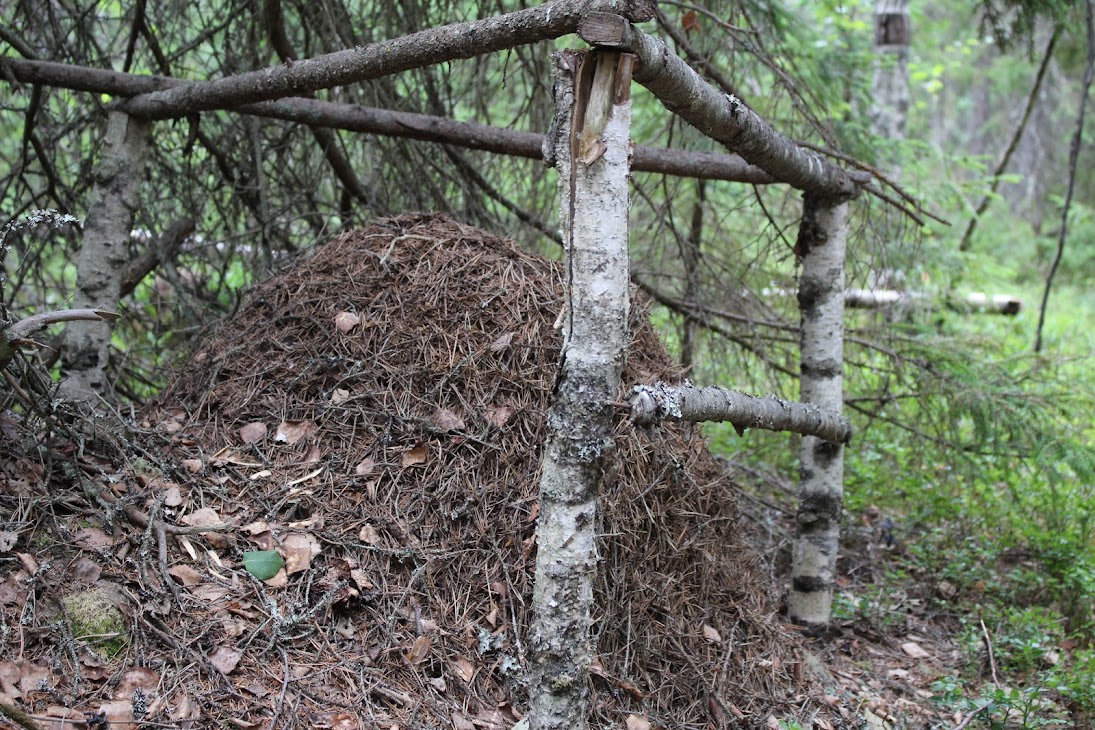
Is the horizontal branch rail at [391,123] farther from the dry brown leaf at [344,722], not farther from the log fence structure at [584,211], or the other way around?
the dry brown leaf at [344,722]

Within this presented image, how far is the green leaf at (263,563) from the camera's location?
2.98m

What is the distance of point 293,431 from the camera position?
3568mm

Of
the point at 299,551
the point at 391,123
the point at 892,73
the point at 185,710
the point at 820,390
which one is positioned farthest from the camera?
the point at 892,73

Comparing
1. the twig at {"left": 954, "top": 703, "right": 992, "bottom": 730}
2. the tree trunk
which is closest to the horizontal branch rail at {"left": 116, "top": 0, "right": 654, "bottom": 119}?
the twig at {"left": 954, "top": 703, "right": 992, "bottom": 730}

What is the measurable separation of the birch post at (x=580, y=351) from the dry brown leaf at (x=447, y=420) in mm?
1070

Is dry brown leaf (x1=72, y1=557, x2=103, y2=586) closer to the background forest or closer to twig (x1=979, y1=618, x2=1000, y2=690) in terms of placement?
the background forest

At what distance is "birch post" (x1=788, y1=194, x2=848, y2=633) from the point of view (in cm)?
414

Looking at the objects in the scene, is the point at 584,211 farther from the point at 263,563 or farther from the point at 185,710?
the point at 185,710

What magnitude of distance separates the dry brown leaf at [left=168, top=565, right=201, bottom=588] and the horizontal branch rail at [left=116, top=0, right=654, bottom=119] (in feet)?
5.95

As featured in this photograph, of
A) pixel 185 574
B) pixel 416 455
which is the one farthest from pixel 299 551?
pixel 416 455

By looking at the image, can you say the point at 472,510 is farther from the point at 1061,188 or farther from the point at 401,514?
the point at 1061,188

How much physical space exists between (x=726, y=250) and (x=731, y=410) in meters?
3.28

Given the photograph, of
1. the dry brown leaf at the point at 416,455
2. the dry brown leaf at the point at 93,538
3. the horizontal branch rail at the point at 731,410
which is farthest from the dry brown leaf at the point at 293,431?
the horizontal branch rail at the point at 731,410

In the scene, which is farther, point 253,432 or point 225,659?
point 253,432
